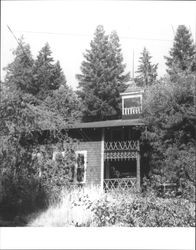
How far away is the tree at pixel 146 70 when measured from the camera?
152 ft

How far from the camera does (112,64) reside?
41531 millimetres

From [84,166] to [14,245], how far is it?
498 inches

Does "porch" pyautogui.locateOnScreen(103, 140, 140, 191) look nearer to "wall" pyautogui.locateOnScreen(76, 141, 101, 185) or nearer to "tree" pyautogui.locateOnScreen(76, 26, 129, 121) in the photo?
"wall" pyautogui.locateOnScreen(76, 141, 101, 185)

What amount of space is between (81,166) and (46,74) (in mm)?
25376

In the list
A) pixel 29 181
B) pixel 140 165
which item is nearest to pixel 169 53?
pixel 140 165

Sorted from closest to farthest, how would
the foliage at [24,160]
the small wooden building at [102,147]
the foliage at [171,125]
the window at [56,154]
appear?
the foliage at [24,160] < the foliage at [171,125] < the window at [56,154] < the small wooden building at [102,147]

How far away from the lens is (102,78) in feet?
130

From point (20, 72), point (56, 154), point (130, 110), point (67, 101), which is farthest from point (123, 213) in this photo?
point (20, 72)

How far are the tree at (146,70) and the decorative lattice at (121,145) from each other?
27.3 meters

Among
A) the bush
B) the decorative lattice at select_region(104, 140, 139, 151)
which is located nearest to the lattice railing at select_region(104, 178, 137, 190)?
the decorative lattice at select_region(104, 140, 139, 151)

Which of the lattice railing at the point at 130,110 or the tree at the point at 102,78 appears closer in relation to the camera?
the lattice railing at the point at 130,110

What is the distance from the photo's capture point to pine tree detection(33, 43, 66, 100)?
41756 mm

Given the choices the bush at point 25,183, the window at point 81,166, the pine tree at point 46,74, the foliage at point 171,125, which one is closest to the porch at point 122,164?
the window at point 81,166

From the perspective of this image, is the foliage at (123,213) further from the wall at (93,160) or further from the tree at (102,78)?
the tree at (102,78)
